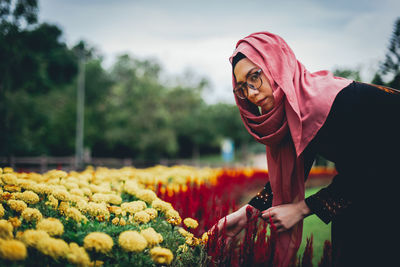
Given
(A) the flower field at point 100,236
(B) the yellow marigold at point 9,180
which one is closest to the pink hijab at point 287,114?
(A) the flower field at point 100,236

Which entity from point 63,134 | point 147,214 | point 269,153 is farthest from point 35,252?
point 63,134

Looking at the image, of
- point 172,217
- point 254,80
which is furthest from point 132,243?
point 254,80

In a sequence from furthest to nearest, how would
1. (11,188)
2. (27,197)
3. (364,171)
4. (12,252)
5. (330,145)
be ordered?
(11,188) < (27,197) < (330,145) < (364,171) < (12,252)

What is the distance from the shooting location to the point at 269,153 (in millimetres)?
1705

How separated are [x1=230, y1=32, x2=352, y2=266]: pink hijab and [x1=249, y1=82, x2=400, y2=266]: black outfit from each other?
0.10 meters

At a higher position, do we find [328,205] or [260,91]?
[260,91]

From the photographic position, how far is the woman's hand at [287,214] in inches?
55.6

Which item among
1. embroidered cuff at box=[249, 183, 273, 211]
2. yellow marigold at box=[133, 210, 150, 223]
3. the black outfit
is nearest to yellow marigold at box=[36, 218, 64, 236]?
yellow marigold at box=[133, 210, 150, 223]

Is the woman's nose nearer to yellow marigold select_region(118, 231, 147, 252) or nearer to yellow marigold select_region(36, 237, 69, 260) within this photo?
yellow marigold select_region(118, 231, 147, 252)

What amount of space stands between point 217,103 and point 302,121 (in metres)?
33.0

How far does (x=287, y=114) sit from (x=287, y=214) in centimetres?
54

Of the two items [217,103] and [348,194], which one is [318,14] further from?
[217,103]

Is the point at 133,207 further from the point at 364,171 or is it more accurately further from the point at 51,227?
the point at 364,171

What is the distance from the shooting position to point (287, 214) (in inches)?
56.0
